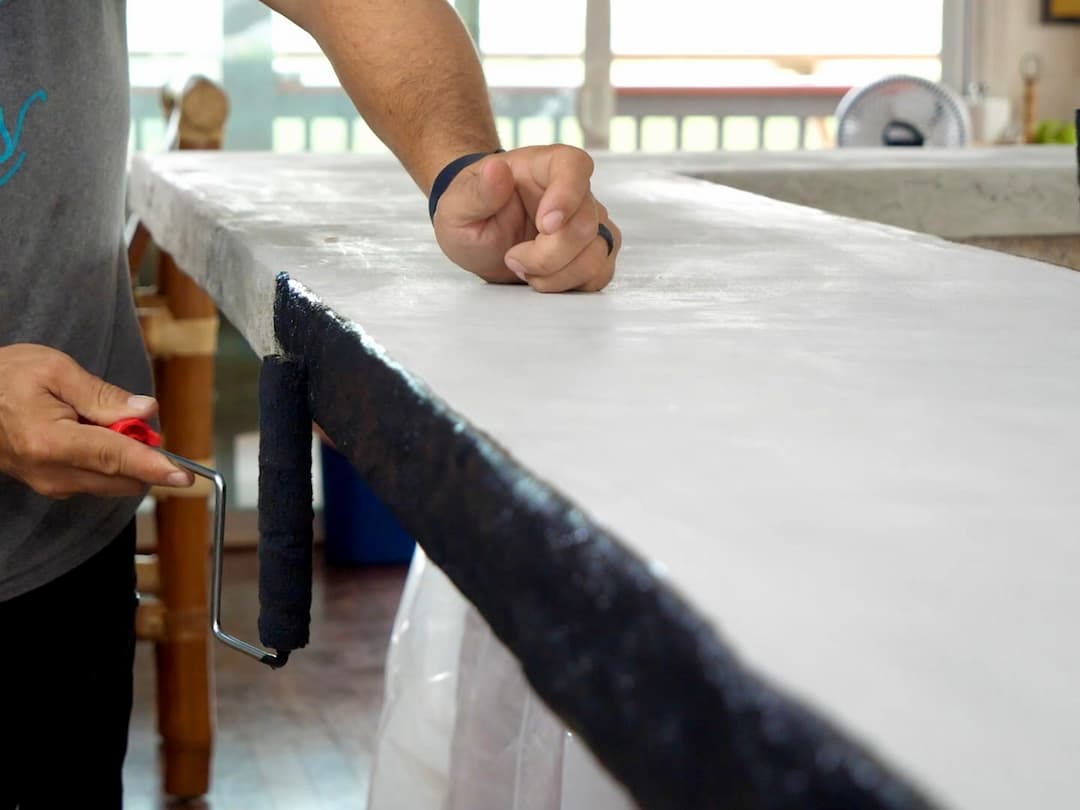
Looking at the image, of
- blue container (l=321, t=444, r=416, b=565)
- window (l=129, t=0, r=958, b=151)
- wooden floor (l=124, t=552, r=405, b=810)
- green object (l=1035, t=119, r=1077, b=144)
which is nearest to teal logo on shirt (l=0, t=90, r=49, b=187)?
wooden floor (l=124, t=552, r=405, b=810)

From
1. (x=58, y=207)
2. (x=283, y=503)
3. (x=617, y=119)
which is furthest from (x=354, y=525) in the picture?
(x=283, y=503)

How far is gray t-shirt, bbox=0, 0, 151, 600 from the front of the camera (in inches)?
37.0

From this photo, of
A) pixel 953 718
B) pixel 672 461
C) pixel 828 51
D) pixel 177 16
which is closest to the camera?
pixel 953 718

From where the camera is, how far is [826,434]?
1.33 feet

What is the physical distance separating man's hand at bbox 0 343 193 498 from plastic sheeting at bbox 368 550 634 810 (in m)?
0.21

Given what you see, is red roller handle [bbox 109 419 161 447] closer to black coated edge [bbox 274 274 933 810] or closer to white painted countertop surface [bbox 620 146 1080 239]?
black coated edge [bbox 274 274 933 810]

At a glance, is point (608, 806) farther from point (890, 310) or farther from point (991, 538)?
point (991, 538)

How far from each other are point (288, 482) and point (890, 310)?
0.94 ft

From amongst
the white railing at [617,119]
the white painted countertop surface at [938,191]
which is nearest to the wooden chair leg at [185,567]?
the white painted countertop surface at [938,191]

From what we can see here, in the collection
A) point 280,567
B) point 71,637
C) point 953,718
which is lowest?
point 71,637

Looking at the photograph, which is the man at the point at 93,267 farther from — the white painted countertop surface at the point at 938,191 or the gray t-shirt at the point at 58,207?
the white painted countertop surface at the point at 938,191

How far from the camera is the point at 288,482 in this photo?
67cm

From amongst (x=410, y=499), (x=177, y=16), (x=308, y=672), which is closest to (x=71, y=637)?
(x=410, y=499)

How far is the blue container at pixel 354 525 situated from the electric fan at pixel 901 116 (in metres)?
1.35
